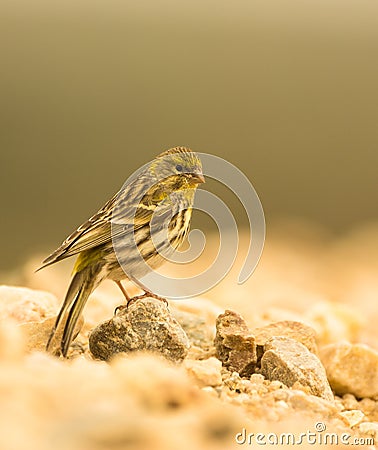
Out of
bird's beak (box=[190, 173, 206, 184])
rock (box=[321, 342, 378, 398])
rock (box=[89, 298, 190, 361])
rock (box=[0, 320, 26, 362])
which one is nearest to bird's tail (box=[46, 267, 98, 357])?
rock (box=[89, 298, 190, 361])

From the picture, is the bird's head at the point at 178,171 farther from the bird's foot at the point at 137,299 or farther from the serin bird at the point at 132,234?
the bird's foot at the point at 137,299

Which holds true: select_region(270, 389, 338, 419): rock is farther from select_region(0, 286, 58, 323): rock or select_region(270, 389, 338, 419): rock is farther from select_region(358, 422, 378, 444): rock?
select_region(0, 286, 58, 323): rock

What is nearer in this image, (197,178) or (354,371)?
(197,178)

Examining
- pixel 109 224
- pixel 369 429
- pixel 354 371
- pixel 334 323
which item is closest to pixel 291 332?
pixel 354 371

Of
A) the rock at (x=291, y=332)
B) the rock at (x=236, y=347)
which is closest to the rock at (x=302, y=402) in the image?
the rock at (x=236, y=347)

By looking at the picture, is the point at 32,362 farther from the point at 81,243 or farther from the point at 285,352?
the point at 285,352

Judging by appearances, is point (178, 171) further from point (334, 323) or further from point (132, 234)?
point (334, 323)

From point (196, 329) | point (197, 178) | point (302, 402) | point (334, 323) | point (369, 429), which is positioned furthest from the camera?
point (334, 323)
